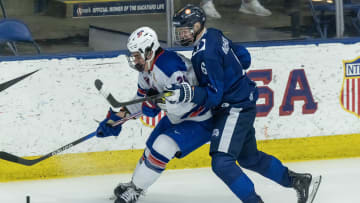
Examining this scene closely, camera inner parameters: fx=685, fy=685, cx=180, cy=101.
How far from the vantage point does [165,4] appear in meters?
4.47

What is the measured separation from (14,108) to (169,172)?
3.49 feet

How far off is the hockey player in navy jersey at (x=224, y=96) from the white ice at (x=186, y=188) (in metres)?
0.50

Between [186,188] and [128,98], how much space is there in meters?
0.70

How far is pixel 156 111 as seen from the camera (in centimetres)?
360

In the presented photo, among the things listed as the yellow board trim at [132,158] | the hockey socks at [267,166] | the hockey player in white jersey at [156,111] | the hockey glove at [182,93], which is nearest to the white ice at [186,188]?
the yellow board trim at [132,158]

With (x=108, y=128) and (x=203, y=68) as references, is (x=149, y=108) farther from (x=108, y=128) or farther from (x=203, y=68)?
(x=203, y=68)

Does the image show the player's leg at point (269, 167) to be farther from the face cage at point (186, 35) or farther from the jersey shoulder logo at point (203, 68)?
the face cage at point (186, 35)

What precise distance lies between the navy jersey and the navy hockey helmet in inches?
1.8

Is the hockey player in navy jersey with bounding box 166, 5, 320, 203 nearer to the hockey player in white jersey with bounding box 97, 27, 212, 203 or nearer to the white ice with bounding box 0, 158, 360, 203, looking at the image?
the hockey player in white jersey with bounding box 97, 27, 212, 203

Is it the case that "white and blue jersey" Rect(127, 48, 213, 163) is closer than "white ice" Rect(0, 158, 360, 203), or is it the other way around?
"white and blue jersey" Rect(127, 48, 213, 163)

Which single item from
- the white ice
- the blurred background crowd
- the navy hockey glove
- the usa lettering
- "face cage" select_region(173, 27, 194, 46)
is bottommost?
the white ice

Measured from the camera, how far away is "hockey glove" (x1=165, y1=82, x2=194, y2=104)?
3168 millimetres

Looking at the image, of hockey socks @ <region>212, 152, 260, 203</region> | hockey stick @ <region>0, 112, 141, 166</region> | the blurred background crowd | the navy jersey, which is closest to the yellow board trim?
hockey stick @ <region>0, 112, 141, 166</region>

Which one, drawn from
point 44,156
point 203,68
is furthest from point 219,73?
point 44,156
